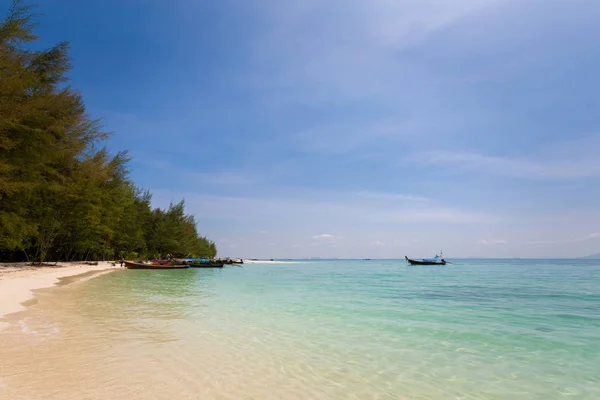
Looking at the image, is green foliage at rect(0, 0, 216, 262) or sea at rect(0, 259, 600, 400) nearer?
sea at rect(0, 259, 600, 400)

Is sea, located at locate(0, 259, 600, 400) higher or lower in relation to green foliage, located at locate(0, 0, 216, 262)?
lower

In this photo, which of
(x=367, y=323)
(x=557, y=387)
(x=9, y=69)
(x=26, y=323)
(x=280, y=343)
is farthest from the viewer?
(x=9, y=69)

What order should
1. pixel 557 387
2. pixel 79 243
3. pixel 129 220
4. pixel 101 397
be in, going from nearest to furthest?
pixel 101 397 < pixel 557 387 < pixel 79 243 < pixel 129 220

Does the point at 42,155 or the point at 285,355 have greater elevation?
the point at 42,155

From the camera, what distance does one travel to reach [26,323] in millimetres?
9992

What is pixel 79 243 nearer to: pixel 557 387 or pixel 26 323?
pixel 26 323

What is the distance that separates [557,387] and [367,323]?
6426 millimetres

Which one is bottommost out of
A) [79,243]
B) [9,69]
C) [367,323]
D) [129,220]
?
[367,323]

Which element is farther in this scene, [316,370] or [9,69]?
[9,69]

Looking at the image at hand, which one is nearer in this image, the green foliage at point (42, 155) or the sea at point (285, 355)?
the sea at point (285, 355)

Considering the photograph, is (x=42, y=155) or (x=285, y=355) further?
(x=42, y=155)

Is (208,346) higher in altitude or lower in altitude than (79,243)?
lower

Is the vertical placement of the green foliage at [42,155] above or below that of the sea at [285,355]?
above

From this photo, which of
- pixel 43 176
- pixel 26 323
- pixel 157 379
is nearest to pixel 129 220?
pixel 43 176
